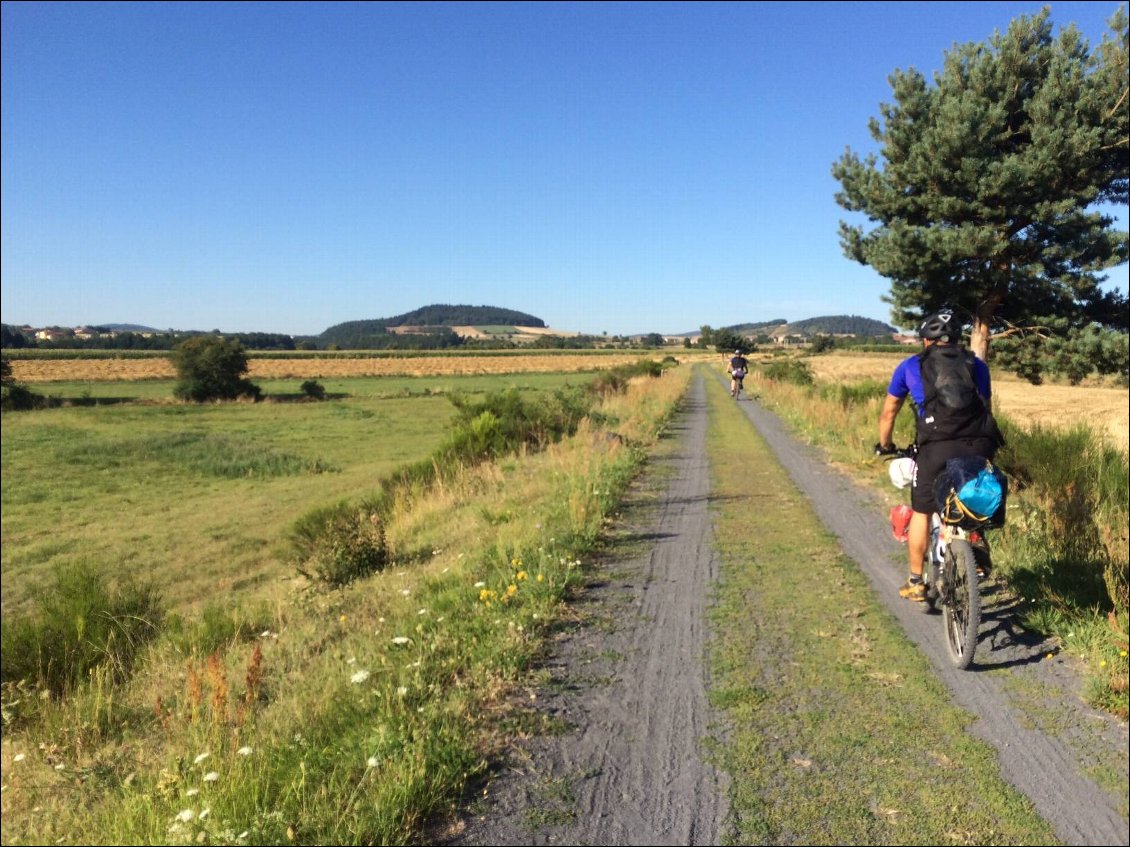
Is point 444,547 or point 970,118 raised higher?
point 970,118

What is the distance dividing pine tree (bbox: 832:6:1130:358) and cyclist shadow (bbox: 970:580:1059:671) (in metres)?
7.79

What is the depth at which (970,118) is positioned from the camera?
1044cm

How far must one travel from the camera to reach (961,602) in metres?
4.06

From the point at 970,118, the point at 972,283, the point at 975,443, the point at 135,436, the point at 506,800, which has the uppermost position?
the point at 970,118

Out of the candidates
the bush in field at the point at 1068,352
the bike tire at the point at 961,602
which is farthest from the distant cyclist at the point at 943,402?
the bush in field at the point at 1068,352

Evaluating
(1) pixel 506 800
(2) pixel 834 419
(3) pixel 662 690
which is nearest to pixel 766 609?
(3) pixel 662 690

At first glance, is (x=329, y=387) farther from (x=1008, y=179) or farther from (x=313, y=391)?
(x=1008, y=179)

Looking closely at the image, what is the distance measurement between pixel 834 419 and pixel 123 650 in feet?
45.7

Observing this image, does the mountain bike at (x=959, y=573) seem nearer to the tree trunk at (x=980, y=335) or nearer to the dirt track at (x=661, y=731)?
the dirt track at (x=661, y=731)

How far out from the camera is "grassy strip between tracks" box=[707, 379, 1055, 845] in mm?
2648

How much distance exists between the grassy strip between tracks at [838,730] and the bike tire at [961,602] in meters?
0.22

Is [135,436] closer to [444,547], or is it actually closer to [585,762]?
[444,547]

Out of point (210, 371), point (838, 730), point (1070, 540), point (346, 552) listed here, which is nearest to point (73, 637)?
point (346, 552)

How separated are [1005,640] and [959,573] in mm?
673
